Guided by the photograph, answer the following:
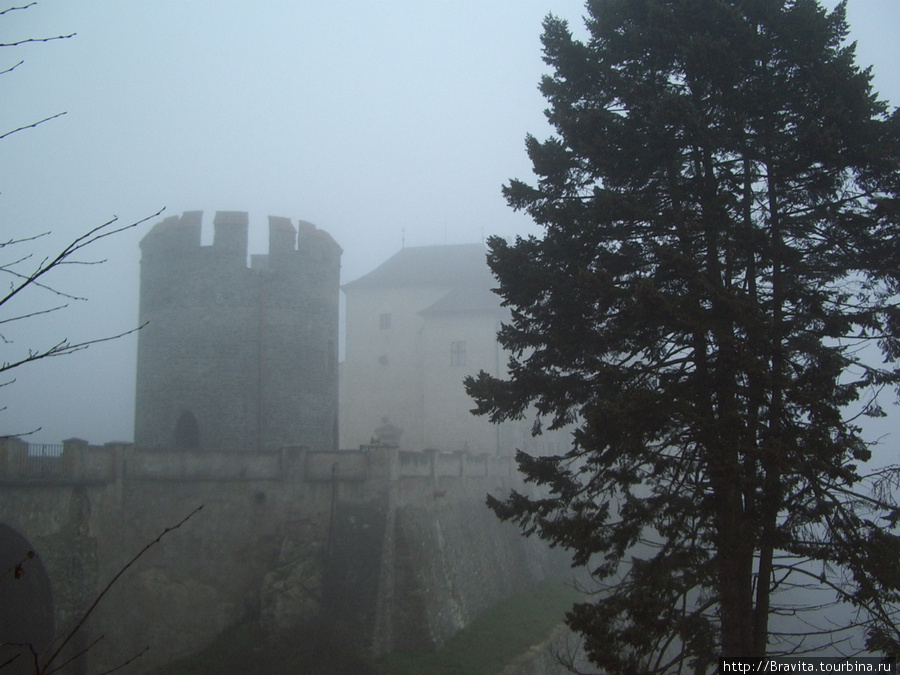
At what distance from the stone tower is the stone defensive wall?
347 centimetres

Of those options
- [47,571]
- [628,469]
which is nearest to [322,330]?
[47,571]

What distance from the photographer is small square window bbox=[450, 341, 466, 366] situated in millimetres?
37281

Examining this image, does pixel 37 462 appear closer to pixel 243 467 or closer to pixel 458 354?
pixel 243 467

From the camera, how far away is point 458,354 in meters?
37.4

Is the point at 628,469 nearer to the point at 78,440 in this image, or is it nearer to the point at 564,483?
the point at 564,483

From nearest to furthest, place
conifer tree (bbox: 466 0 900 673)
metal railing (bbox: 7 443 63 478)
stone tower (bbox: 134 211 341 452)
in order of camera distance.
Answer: conifer tree (bbox: 466 0 900 673), metal railing (bbox: 7 443 63 478), stone tower (bbox: 134 211 341 452)

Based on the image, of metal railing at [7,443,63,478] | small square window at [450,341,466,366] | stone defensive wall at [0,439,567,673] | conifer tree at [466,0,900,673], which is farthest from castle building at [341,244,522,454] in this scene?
conifer tree at [466,0,900,673]

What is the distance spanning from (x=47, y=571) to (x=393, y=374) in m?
25.7

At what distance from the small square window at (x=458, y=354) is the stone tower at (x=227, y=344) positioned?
12.6 meters

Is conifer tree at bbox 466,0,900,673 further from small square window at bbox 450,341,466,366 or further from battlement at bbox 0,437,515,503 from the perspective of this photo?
small square window at bbox 450,341,466,366

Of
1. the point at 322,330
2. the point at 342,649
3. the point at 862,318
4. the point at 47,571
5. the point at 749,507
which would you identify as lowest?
the point at 342,649

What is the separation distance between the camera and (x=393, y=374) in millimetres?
40906

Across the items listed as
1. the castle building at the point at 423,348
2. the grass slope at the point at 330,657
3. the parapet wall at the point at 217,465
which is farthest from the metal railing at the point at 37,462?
the castle building at the point at 423,348

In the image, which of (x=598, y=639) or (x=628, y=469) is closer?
(x=598, y=639)
